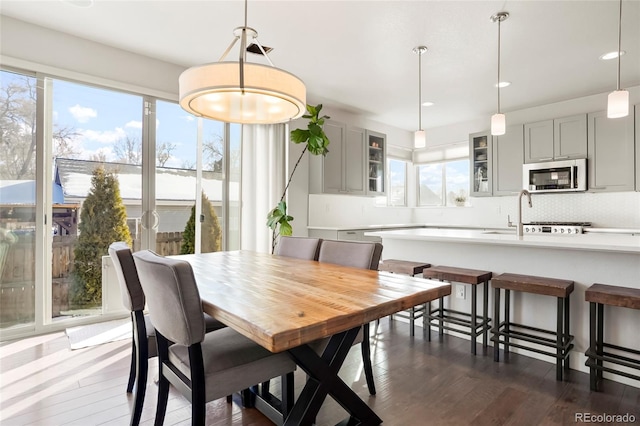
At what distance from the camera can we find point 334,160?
15.9ft

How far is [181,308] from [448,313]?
2616mm

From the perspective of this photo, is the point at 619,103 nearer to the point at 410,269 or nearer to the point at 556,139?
the point at 410,269

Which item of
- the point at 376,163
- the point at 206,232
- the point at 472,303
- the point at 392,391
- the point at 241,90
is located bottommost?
the point at 392,391

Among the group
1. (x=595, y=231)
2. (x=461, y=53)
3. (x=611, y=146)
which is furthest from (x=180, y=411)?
(x=611, y=146)

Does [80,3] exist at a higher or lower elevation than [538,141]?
higher

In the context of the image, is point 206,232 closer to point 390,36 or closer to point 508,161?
point 390,36

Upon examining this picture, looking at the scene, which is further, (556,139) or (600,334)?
(556,139)

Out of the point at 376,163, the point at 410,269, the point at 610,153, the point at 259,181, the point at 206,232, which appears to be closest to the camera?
the point at 410,269

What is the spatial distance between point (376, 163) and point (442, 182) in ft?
5.29

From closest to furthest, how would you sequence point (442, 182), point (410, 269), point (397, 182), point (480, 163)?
point (410, 269), point (480, 163), point (442, 182), point (397, 182)

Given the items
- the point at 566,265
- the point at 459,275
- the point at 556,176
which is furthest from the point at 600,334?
the point at 556,176

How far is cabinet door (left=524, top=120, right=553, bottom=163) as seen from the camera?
4.59 metres

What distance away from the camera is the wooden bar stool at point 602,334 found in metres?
1.97

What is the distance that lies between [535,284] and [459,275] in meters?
0.52
